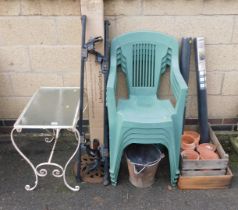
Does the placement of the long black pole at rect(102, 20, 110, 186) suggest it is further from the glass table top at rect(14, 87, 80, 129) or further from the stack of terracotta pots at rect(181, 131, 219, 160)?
the stack of terracotta pots at rect(181, 131, 219, 160)

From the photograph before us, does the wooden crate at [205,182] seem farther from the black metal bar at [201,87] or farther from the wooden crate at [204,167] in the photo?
the black metal bar at [201,87]

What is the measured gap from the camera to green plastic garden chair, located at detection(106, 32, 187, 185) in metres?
2.06

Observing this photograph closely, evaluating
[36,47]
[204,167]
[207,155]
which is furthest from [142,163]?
[36,47]

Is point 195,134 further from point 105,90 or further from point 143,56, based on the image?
point 105,90

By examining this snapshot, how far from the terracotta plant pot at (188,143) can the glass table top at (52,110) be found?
3.42 ft

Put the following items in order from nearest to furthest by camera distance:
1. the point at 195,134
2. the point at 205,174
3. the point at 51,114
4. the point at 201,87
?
the point at 51,114 < the point at 205,174 < the point at 201,87 < the point at 195,134

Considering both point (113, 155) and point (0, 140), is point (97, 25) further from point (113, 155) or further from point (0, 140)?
point (0, 140)

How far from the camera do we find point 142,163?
7.57ft

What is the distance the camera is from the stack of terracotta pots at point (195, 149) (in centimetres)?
246

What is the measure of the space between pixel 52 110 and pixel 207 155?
4.54 feet

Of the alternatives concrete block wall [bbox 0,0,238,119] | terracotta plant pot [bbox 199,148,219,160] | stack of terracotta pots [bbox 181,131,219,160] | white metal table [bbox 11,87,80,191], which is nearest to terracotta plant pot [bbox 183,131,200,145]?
stack of terracotta pots [bbox 181,131,219,160]

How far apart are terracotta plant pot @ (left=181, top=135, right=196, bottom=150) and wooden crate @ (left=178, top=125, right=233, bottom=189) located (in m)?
0.31

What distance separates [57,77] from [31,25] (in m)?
0.53

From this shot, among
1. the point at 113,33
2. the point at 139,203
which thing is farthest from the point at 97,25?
the point at 139,203
